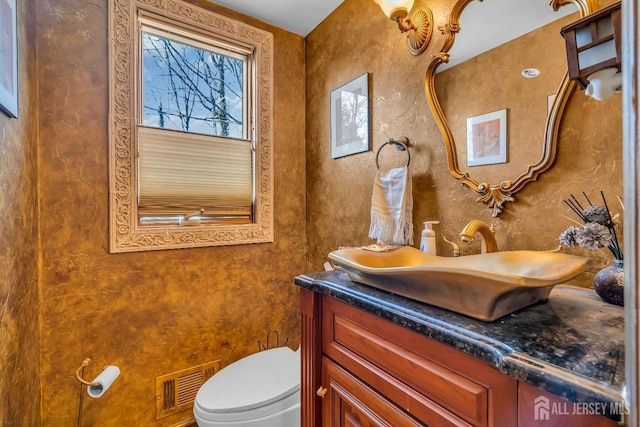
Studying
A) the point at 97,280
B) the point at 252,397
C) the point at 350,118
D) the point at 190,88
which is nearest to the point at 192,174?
the point at 190,88

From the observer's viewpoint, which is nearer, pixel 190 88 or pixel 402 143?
pixel 402 143

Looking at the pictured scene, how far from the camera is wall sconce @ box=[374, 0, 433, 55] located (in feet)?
3.66

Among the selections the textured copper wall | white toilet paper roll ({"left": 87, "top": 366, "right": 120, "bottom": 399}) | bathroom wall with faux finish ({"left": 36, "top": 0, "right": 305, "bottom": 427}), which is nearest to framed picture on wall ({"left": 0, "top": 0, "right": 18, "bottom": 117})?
the textured copper wall

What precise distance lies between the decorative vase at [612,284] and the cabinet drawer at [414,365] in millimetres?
400

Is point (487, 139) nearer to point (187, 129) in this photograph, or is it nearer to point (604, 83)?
point (604, 83)

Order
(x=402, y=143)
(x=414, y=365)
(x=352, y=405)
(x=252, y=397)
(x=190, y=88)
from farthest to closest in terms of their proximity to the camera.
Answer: (x=190, y=88)
(x=402, y=143)
(x=252, y=397)
(x=352, y=405)
(x=414, y=365)

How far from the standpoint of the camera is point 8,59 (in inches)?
33.9

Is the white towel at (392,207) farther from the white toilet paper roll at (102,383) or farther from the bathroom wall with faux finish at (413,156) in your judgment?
the white toilet paper roll at (102,383)

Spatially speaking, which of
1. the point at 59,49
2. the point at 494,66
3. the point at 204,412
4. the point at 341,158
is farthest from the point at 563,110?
the point at 59,49

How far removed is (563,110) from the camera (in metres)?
0.79

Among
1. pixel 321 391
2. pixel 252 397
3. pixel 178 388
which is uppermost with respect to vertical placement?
pixel 321 391

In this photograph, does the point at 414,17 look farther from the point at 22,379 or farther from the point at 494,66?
the point at 22,379

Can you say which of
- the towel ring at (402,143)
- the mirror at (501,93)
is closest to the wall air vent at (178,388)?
the towel ring at (402,143)
